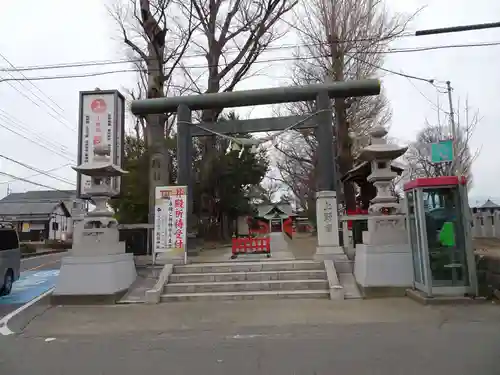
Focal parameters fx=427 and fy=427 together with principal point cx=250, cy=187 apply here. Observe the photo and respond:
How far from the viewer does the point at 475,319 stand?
23.6 feet

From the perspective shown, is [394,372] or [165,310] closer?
[394,372]

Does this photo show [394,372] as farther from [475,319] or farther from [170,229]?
[170,229]

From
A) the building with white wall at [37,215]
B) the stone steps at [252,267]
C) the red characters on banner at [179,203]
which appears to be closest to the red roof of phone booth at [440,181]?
the stone steps at [252,267]

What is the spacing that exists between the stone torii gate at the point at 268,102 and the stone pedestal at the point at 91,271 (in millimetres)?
3079

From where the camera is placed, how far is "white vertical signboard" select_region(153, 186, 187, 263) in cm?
1141

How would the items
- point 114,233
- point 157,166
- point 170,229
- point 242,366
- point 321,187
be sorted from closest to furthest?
point 242,366 → point 114,233 → point 170,229 → point 321,187 → point 157,166

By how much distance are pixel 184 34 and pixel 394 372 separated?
19329 mm

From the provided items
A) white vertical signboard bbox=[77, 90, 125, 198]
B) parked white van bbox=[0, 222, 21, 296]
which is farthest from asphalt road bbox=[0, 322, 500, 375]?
white vertical signboard bbox=[77, 90, 125, 198]

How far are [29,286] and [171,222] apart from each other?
6925 mm

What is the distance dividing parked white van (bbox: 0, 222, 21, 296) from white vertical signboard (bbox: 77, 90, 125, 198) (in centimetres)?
252

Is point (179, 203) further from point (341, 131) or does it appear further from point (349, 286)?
point (341, 131)

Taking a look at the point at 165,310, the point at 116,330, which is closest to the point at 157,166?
the point at 165,310

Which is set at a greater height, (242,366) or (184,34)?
(184,34)

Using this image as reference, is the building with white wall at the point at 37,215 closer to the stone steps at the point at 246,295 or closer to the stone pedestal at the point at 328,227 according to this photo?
the stone steps at the point at 246,295
